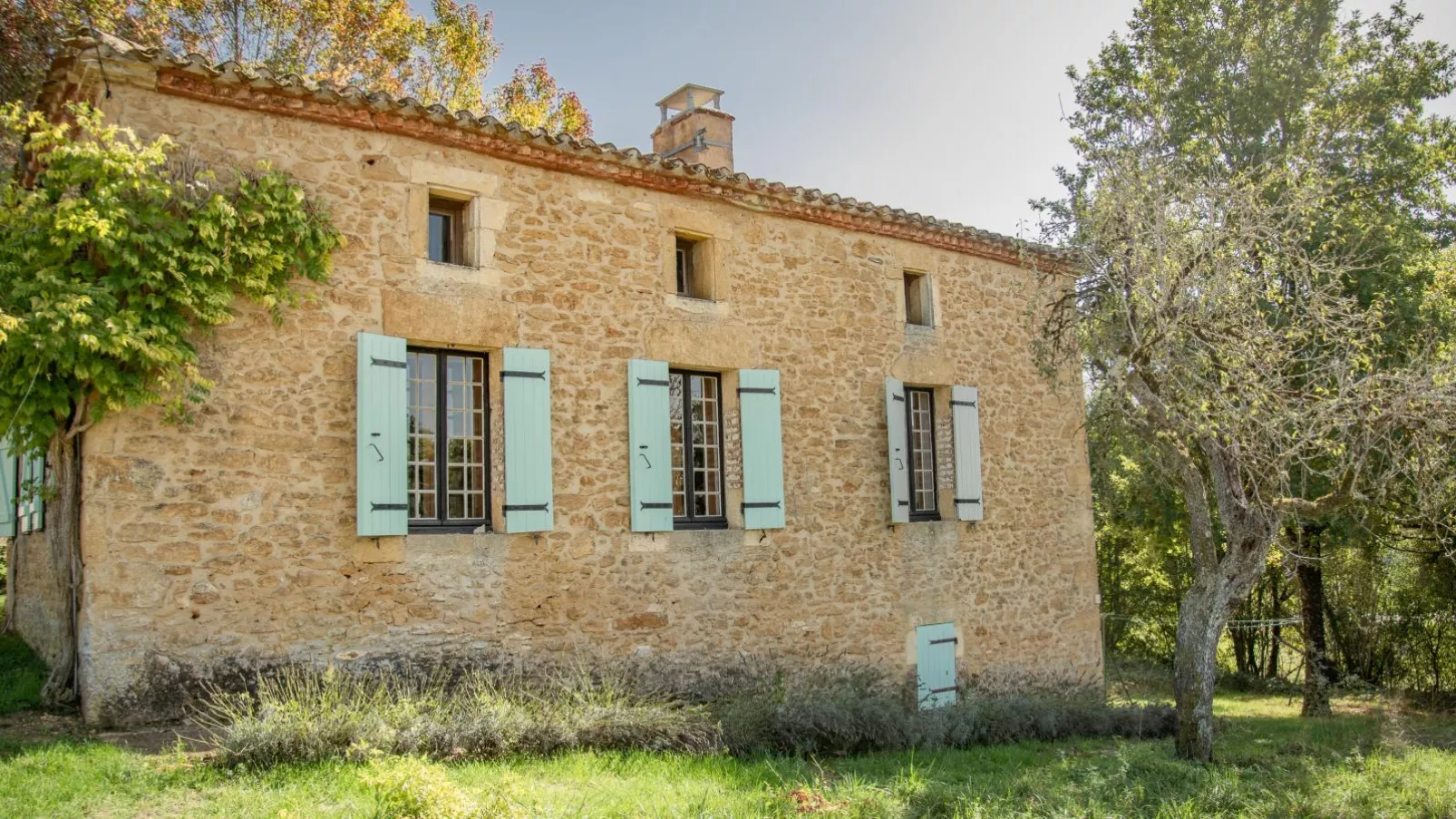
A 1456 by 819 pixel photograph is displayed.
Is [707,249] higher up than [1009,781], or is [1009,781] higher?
[707,249]

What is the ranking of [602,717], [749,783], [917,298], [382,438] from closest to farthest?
[749,783], [602,717], [382,438], [917,298]

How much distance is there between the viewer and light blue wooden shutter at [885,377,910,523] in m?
9.78

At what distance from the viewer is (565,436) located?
26.1 ft

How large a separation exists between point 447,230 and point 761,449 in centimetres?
312

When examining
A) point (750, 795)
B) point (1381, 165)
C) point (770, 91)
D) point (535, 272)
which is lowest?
point (750, 795)

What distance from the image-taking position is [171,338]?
6.21m

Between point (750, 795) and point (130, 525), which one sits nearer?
point (750, 795)

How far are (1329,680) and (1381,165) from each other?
21.7 feet

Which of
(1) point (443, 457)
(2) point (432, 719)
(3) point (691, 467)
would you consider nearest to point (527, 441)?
(1) point (443, 457)

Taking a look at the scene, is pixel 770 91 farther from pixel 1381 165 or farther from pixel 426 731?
pixel 426 731

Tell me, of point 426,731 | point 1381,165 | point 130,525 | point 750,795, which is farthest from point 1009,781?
point 1381,165

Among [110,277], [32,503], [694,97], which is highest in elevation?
[694,97]

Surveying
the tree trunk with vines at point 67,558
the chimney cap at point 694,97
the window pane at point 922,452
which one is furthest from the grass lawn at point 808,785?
the chimney cap at point 694,97

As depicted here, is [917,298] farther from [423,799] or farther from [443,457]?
[423,799]
